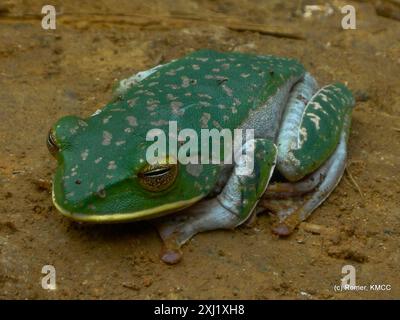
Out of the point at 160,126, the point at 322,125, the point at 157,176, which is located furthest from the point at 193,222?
the point at 322,125

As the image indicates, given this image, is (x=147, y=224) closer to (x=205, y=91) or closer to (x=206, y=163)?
(x=206, y=163)

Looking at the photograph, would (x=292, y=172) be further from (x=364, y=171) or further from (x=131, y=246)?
(x=131, y=246)

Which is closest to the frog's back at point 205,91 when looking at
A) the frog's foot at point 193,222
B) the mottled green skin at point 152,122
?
the mottled green skin at point 152,122

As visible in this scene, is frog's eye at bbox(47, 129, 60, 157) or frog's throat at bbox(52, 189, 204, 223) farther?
frog's eye at bbox(47, 129, 60, 157)

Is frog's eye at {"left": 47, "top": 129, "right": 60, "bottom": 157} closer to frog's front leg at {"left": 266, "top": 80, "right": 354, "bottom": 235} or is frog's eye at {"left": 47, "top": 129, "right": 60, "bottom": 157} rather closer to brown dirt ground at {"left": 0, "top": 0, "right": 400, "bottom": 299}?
brown dirt ground at {"left": 0, "top": 0, "right": 400, "bottom": 299}

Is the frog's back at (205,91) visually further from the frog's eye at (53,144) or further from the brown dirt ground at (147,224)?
the brown dirt ground at (147,224)

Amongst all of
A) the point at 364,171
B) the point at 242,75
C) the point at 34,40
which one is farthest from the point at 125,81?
the point at 364,171

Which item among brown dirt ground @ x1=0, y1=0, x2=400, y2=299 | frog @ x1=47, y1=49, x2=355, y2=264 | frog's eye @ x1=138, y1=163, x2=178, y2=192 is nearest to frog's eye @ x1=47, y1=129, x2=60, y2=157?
frog @ x1=47, y1=49, x2=355, y2=264
